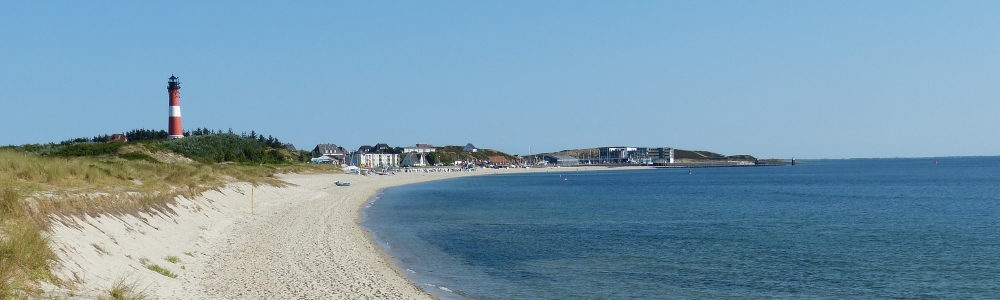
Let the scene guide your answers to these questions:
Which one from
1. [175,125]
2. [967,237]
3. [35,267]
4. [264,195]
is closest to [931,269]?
[967,237]

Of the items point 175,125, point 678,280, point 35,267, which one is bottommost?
point 678,280

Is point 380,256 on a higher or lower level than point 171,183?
lower

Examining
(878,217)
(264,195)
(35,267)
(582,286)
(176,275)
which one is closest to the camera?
(35,267)

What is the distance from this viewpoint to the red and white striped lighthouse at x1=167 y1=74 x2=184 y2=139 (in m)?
85.8

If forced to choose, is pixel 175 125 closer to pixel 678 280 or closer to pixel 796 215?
pixel 796 215

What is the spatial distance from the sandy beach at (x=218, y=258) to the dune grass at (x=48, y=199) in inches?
14.7

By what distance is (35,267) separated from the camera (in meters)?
11.1

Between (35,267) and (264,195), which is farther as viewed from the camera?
(264,195)

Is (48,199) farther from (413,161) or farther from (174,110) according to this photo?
(413,161)

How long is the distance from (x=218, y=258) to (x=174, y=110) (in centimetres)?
7581

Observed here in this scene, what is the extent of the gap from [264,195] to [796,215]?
29.6 m

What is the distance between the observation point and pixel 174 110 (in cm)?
8831

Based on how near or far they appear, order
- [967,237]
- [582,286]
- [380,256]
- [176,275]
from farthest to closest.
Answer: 1. [967,237]
2. [380,256]
3. [582,286]
4. [176,275]

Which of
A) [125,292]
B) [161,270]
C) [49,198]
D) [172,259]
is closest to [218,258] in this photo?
[172,259]
